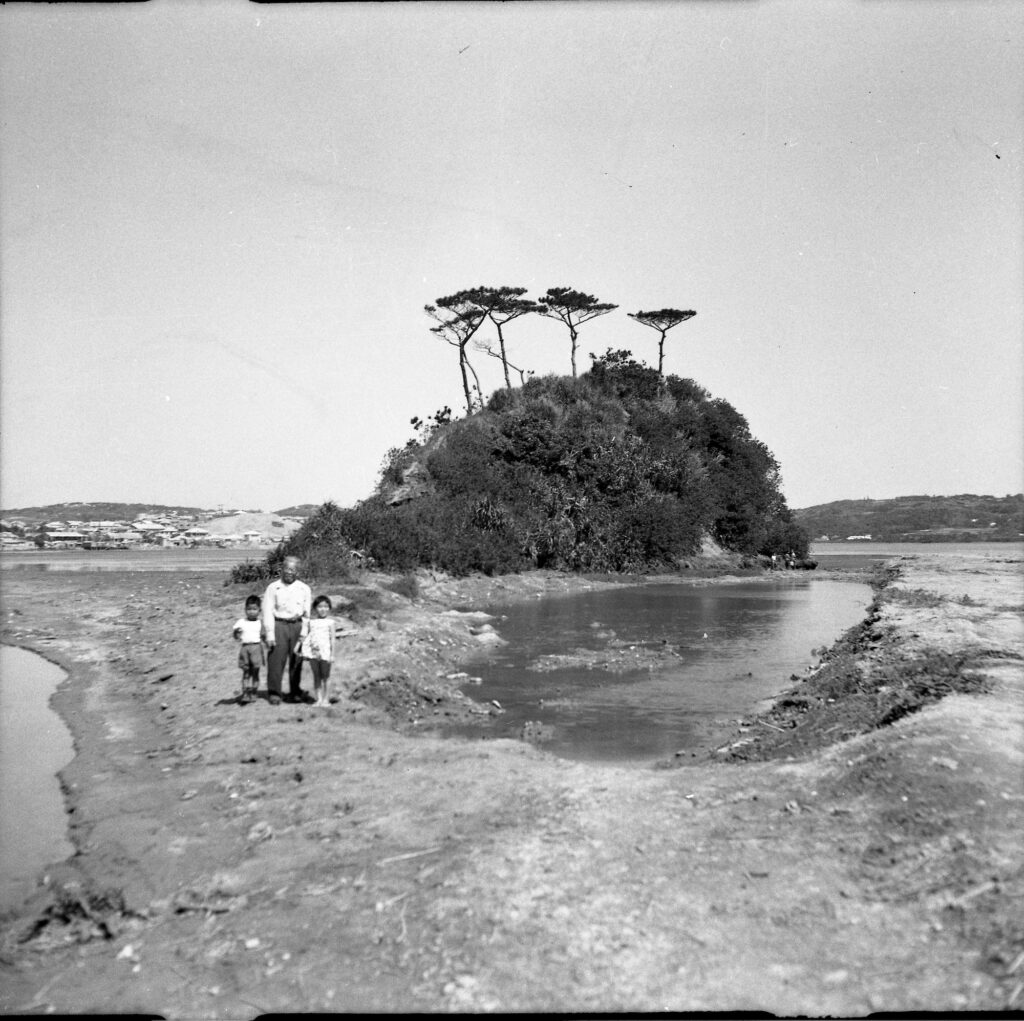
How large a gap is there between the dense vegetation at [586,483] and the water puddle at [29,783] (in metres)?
16.6

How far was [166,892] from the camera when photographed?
5145mm

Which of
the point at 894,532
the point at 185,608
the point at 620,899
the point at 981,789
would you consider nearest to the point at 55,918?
the point at 620,899

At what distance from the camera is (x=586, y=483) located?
4050 cm

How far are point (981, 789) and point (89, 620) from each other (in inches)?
806

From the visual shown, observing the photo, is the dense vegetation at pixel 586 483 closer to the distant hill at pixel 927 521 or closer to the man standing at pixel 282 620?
the man standing at pixel 282 620

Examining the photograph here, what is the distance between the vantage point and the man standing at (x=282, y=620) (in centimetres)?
1014

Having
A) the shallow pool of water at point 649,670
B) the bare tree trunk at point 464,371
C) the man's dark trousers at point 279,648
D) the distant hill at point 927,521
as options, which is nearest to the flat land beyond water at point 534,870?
the man's dark trousers at point 279,648

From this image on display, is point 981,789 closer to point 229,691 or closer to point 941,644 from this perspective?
point 941,644

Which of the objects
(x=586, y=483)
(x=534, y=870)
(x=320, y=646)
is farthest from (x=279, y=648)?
(x=586, y=483)

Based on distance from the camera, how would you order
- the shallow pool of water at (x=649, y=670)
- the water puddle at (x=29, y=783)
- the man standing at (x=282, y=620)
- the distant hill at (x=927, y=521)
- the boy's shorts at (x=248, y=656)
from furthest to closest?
the distant hill at (x=927, y=521)
the boy's shorts at (x=248, y=656)
the man standing at (x=282, y=620)
the shallow pool of water at (x=649, y=670)
the water puddle at (x=29, y=783)

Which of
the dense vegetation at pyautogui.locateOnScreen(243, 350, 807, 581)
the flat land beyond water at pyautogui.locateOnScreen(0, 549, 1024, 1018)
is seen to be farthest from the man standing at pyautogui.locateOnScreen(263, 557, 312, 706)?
the dense vegetation at pyautogui.locateOnScreen(243, 350, 807, 581)

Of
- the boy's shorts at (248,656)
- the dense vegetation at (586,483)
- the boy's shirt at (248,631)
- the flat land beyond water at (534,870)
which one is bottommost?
the flat land beyond water at (534,870)

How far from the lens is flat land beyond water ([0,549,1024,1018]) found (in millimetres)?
3789

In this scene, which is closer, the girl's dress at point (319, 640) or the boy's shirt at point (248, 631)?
the girl's dress at point (319, 640)
